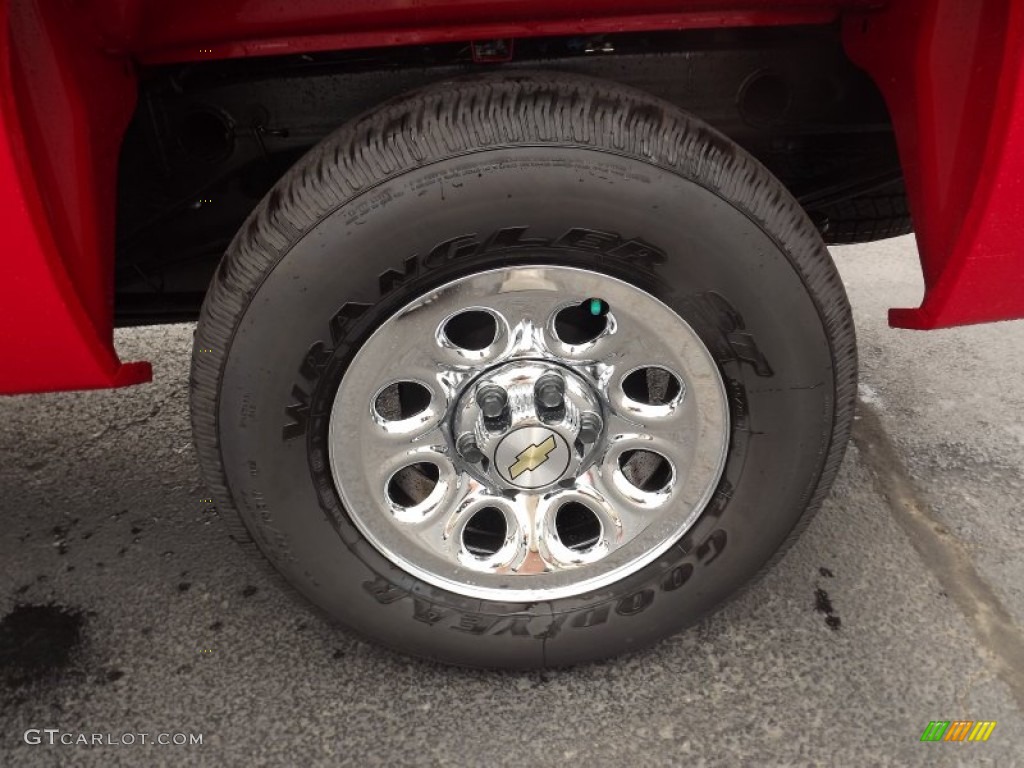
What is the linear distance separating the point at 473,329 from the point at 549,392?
0.92 ft

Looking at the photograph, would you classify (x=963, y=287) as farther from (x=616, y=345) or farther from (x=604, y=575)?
(x=604, y=575)

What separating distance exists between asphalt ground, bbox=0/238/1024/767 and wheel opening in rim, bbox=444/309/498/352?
78cm

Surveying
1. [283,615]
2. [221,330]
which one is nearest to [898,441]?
[283,615]

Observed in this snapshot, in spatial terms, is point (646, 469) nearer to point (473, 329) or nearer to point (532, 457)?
point (532, 457)

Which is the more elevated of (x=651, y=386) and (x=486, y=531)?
(x=651, y=386)

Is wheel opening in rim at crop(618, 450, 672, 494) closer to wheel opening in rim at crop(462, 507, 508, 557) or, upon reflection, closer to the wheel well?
wheel opening in rim at crop(462, 507, 508, 557)

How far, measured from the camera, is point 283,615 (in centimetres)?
209

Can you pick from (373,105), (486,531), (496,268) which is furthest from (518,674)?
(373,105)

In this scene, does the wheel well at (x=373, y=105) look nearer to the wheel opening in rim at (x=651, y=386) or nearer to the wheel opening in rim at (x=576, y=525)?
the wheel opening in rim at (x=651, y=386)

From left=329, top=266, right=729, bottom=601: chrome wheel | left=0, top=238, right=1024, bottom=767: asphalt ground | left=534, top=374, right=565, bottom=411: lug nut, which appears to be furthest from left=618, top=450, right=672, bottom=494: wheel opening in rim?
left=0, top=238, right=1024, bottom=767: asphalt ground

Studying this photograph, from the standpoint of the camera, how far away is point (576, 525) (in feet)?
6.70

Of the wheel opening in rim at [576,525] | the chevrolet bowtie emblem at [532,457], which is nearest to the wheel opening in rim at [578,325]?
the chevrolet bowtie emblem at [532,457]

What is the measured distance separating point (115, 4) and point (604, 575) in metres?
1.51

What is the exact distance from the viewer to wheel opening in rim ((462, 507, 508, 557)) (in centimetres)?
206
